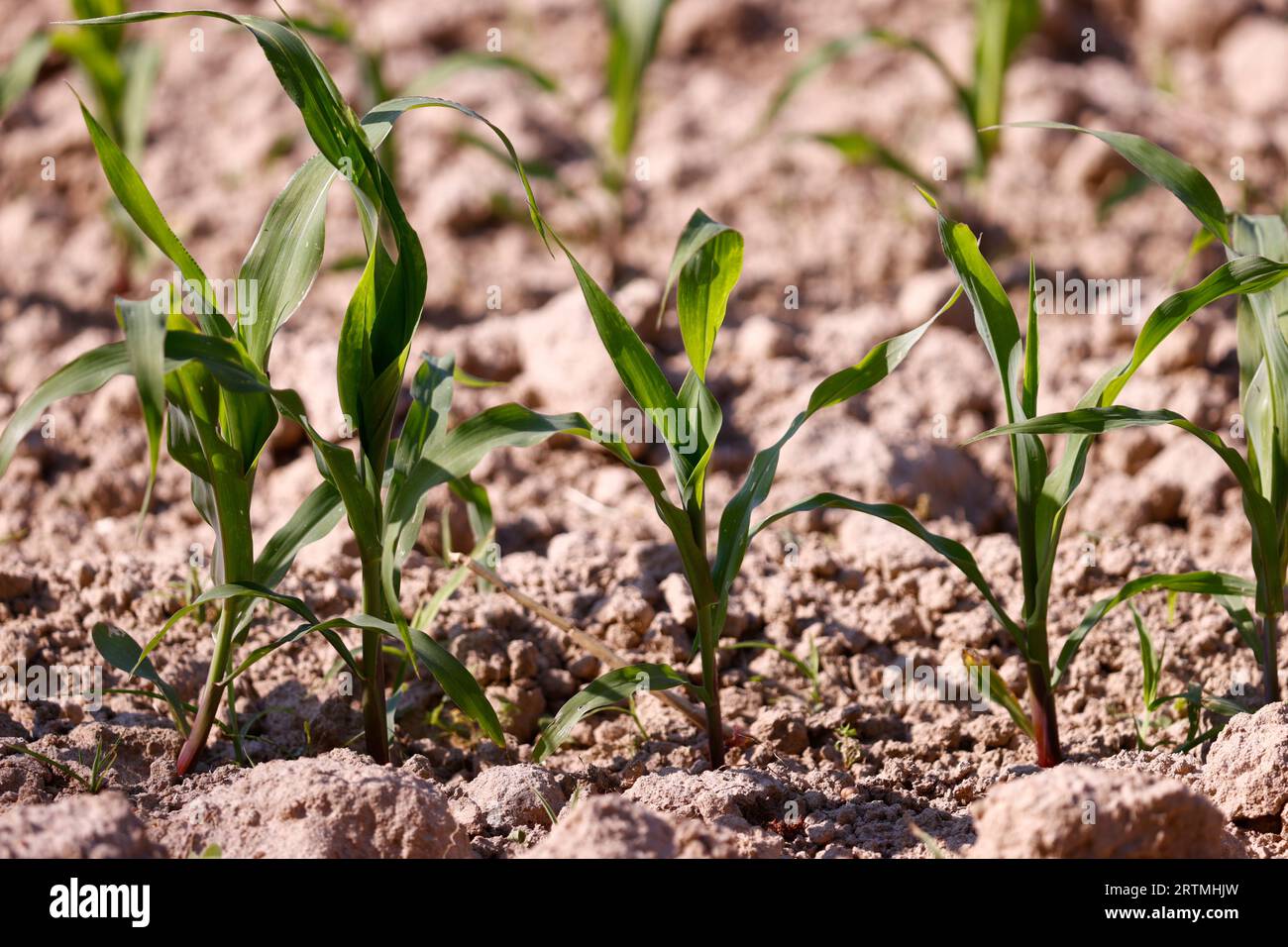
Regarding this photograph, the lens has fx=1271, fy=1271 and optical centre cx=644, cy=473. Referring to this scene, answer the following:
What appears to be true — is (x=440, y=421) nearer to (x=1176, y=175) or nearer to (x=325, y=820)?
(x=325, y=820)

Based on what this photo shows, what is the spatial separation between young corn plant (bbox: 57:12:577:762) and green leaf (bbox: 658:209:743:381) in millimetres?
207

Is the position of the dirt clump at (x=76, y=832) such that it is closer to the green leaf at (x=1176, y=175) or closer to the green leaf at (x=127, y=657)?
the green leaf at (x=127, y=657)

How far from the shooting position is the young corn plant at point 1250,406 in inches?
67.3

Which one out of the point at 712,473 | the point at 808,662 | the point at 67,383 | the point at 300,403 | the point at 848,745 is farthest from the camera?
the point at 712,473

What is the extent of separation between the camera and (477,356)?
2.99 metres

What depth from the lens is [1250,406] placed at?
189 centimetres

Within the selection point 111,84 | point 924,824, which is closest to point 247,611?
point 924,824

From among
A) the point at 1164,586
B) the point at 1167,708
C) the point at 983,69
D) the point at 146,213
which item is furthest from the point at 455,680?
the point at 983,69

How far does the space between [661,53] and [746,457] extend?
83.3 inches

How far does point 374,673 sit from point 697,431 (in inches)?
22.6

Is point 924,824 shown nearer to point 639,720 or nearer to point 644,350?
point 639,720

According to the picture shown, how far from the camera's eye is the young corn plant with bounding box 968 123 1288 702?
171cm

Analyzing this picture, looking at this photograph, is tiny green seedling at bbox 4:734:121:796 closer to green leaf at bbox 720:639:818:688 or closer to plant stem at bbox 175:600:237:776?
plant stem at bbox 175:600:237:776

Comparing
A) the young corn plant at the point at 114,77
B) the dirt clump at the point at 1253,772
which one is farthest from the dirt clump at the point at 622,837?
the young corn plant at the point at 114,77
